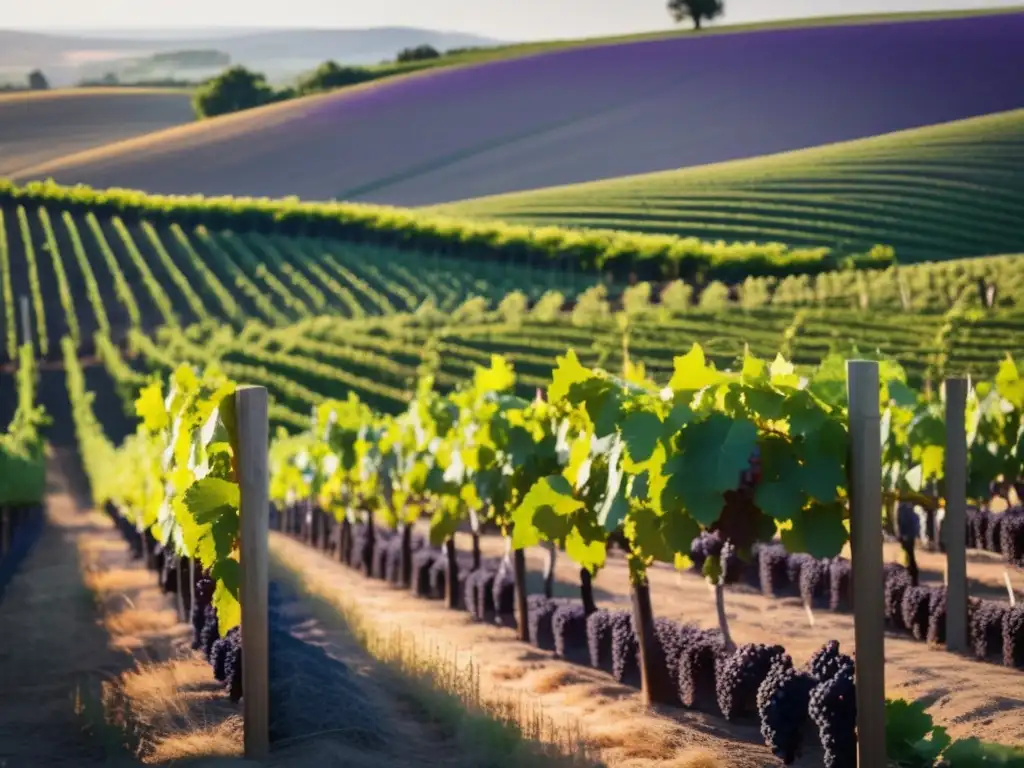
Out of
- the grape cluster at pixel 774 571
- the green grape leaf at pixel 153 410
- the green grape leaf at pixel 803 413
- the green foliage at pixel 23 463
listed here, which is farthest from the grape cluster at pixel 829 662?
the green foliage at pixel 23 463

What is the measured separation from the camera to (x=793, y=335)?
22391 mm

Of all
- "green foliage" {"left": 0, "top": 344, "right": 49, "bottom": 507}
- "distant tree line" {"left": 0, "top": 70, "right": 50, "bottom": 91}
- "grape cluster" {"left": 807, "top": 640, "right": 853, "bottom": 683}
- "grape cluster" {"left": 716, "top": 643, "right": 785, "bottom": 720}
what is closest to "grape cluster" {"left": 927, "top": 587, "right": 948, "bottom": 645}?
"grape cluster" {"left": 716, "top": 643, "right": 785, "bottom": 720}

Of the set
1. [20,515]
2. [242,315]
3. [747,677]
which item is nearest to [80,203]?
[242,315]

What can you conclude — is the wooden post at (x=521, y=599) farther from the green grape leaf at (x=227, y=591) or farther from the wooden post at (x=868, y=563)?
the wooden post at (x=868, y=563)

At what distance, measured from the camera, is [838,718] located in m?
4.35

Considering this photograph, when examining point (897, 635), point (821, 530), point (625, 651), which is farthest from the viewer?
point (897, 635)

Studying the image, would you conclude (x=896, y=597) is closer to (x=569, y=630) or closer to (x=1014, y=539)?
(x=1014, y=539)

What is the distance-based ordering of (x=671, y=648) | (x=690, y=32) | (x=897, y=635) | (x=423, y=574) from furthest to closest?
(x=690, y=32)
(x=423, y=574)
(x=897, y=635)
(x=671, y=648)

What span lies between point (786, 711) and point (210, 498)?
2090 mm

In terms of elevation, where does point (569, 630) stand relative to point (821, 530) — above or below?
below

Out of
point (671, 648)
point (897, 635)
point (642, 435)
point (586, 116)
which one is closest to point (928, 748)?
point (642, 435)

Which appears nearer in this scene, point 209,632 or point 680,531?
point 680,531

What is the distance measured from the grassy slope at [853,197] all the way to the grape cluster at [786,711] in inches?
706

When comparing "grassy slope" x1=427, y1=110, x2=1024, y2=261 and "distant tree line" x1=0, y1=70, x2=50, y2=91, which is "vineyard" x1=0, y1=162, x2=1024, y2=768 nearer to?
"grassy slope" x1=427, y1=110, x2=1024, y2=261
